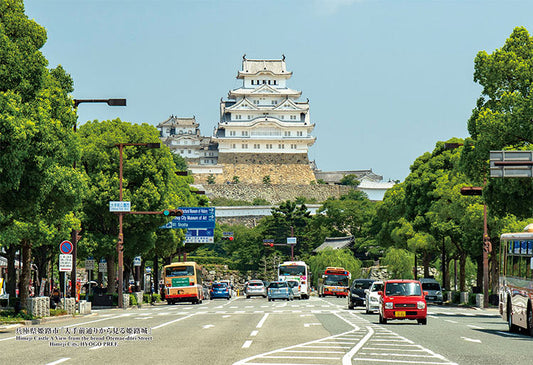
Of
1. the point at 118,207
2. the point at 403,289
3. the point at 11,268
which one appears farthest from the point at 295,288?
the point at 403,289

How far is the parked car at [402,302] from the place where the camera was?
29.0m

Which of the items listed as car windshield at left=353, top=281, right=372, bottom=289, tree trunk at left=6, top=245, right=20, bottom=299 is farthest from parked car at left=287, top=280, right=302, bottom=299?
tree trunk at left=6, top=245, right=20, bottom=299

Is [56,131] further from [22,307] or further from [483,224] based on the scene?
[483,224]

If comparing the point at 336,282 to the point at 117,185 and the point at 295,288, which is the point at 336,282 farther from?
the point at 117,185

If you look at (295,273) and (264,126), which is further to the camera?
(264,126)

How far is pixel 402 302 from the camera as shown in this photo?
1148 inches

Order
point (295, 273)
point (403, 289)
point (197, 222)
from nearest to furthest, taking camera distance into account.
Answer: point (403, 289), point (197, 222), point (295, 273)

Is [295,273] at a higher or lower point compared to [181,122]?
lower

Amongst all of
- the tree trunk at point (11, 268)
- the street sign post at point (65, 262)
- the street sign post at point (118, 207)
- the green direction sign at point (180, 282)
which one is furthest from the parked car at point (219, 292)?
the street sign post at point (65, 262)

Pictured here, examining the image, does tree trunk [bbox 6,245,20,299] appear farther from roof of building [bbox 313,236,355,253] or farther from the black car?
roof of building [bbox 313,236,355,253]

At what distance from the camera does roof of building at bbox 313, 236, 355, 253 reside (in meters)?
110

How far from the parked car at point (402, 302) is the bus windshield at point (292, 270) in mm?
44228

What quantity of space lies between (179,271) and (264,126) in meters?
102

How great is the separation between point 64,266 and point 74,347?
17177 mm
